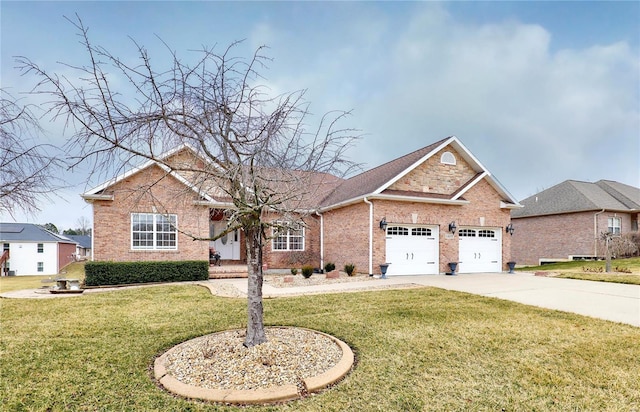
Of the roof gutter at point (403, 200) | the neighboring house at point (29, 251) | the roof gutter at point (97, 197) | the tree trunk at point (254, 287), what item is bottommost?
the neighboring house at point (29, 251)

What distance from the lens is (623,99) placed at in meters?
17.8

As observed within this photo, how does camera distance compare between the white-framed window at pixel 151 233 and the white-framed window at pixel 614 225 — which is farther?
the white-framed window at pixel 614 225

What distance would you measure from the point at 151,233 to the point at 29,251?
109ft

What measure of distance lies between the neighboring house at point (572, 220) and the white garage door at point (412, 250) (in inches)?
566

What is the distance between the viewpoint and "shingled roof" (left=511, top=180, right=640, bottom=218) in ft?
74.8

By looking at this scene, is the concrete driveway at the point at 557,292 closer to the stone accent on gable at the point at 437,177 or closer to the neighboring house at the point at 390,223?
the neighboring house at the point at 390,223

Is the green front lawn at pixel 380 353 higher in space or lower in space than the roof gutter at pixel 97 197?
lower

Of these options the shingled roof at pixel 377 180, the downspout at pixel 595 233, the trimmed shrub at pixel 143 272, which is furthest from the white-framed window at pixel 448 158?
the downspout at pixel 595 233

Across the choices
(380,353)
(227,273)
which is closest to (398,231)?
(227,273)

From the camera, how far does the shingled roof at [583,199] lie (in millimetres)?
22797

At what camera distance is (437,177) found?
15.9 metres

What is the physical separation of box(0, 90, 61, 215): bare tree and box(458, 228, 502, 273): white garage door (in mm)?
15917

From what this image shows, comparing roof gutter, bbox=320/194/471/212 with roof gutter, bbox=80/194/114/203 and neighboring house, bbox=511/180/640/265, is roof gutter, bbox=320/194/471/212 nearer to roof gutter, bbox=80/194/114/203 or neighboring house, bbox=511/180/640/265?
roof gutter, bbox=80/194/114/203

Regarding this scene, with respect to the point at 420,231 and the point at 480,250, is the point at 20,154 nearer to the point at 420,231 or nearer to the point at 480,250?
the point at 420,231
